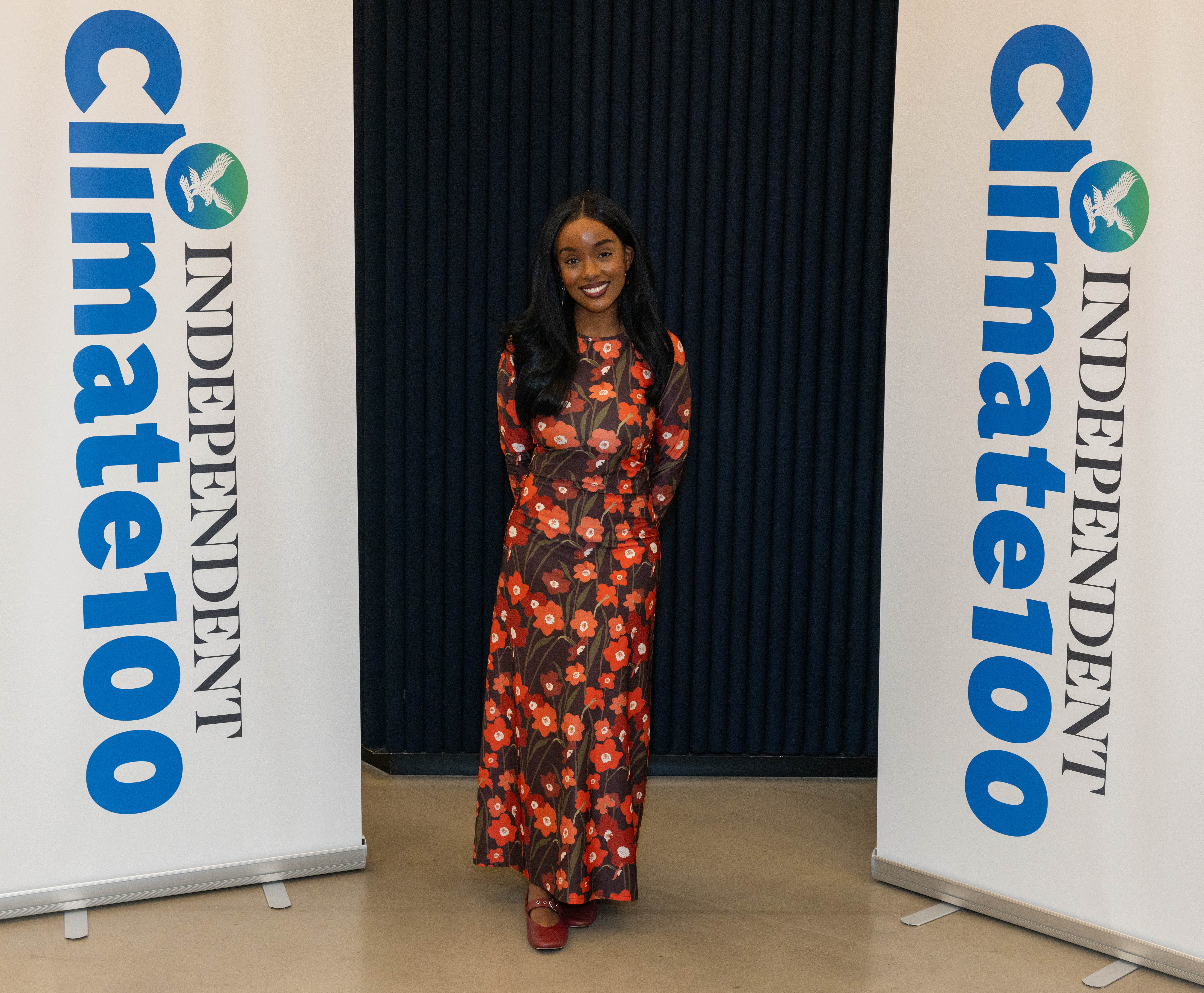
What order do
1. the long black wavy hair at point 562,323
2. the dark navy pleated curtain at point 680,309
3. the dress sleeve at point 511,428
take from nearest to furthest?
the long black wavy hair at point 562,323, the dress sleeve at point 511,428, the dark navy pleated curtain at point 680,309

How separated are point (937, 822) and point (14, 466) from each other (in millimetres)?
2633

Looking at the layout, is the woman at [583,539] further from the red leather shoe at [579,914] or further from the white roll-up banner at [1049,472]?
the white roll-up banner at [1049,472]

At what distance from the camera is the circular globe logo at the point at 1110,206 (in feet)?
10.0

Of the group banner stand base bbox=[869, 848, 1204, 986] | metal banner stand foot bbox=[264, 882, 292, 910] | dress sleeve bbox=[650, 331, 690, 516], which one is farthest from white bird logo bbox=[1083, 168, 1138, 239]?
metal banner stand foot bbox=[264, 882, 292, 910]

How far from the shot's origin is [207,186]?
3242 mm

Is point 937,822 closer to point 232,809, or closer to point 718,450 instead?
point 718,450

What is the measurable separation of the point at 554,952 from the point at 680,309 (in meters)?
2.16

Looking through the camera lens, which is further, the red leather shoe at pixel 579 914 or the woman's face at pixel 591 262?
the red leather shoe at pixel 579 914

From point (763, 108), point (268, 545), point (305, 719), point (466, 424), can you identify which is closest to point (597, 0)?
point (763, 108)

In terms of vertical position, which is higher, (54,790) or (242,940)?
(54,790)

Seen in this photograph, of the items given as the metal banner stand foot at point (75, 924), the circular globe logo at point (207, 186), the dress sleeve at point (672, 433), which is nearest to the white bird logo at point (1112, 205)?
the dress sleeve at point (672, 433)

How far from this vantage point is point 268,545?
11.2ft

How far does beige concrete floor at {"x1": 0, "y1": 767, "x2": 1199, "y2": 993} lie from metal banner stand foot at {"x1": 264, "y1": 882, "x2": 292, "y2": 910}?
2cm

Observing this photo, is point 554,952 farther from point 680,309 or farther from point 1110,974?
point 680,309
